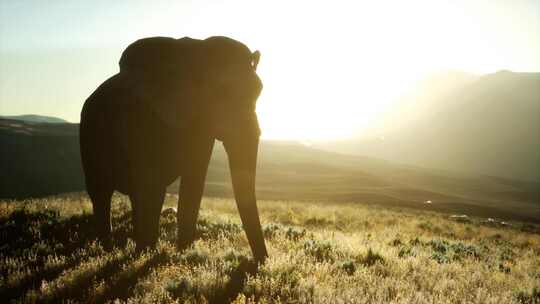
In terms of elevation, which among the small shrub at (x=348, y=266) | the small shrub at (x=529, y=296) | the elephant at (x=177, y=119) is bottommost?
the small shrub at (x=529, y=296)

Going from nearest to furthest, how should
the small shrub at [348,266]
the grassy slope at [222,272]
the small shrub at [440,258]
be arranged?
the grassy slope at [222,272], the small shrub at [348,266], the small shrub at [440,258]

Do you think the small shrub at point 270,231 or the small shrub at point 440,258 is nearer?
the small shrub at point 440,258

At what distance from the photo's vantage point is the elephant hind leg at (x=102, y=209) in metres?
7.91

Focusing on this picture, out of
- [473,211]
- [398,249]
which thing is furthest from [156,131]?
[473,211]

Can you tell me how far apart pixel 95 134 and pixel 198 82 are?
208cm

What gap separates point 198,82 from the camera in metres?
6.86

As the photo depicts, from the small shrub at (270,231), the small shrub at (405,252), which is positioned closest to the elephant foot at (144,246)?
the small shrub at (270,231)

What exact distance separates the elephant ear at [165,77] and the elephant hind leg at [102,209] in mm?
2108

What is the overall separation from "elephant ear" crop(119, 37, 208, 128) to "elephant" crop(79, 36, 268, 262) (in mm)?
14

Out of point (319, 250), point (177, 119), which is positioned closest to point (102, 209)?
point (177, 119)

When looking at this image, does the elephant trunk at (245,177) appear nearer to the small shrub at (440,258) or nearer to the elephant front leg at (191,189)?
the elephant front leg at (191,189)

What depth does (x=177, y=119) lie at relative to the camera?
258 inches

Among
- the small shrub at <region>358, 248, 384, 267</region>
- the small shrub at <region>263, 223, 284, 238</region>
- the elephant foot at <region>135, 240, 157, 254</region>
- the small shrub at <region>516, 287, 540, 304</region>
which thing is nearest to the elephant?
the elephant foot at <region>135, 240, 157, 254</region>

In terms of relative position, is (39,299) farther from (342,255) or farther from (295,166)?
(295,166)
